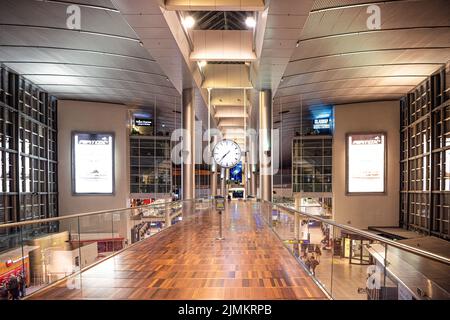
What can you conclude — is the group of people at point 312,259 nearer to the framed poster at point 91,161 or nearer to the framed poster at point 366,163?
the framed poster at point 366,163

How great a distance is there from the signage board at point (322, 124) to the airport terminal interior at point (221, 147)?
0.10m

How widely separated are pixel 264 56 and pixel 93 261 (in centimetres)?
820

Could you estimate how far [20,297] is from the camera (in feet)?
11.5

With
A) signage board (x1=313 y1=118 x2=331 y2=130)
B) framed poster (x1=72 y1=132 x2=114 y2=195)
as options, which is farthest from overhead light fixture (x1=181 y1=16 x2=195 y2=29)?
signage board (x1=313 y1=118 x2=331 y2=130)

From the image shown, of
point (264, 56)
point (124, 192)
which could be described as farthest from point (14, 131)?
point (264, 56)

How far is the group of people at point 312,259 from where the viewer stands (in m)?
4.53

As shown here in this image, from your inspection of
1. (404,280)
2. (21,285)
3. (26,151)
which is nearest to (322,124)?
(26,151)

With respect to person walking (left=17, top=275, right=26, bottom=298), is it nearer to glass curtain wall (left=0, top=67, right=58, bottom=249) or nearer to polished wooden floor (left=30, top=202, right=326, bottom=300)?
polished wooden floor (left=30, top=202, right=326, bottom=300)

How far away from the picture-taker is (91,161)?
19.3 meters

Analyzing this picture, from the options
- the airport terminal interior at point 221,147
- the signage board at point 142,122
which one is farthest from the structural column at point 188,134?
the signage board at point 142,122

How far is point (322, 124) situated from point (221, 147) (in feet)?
45.0

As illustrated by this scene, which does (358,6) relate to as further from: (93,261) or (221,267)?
(93,261)

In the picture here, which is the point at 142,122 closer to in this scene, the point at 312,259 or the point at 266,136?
the point at 266,136

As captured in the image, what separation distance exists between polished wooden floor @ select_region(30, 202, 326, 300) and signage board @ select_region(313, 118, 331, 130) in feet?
56.4
